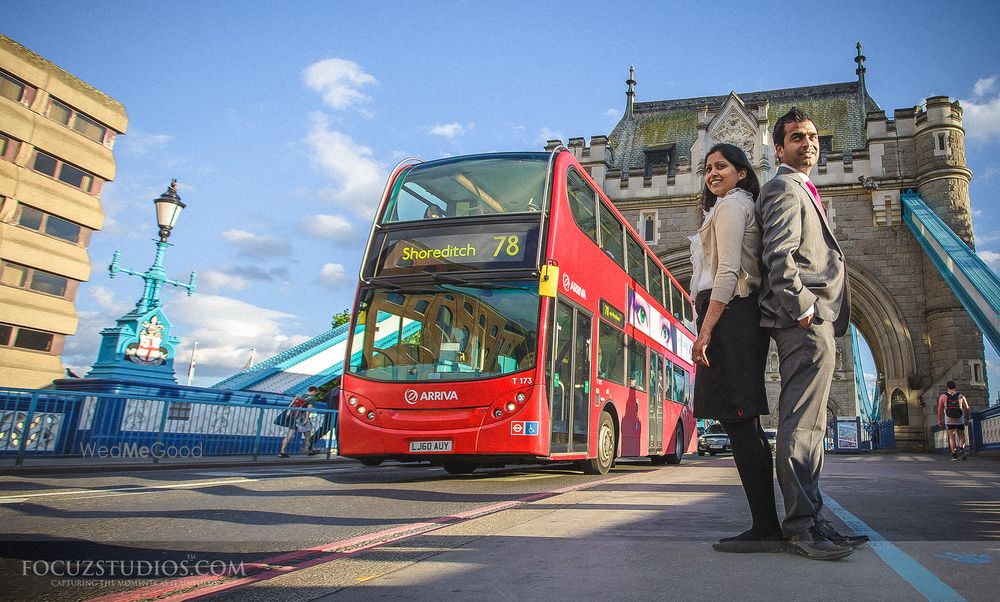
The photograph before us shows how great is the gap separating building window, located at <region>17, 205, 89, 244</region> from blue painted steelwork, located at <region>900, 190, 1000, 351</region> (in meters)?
26.4

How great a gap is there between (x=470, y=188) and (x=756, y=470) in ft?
18.9

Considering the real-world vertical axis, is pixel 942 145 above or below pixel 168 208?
above

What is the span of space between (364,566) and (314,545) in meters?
0.78

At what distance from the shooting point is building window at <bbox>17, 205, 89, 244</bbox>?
67.3ft

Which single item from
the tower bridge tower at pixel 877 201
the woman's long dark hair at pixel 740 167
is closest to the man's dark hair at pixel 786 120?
the woman's long dark hair at pixel 740 167

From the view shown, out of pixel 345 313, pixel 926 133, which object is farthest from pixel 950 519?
pixel 345 313

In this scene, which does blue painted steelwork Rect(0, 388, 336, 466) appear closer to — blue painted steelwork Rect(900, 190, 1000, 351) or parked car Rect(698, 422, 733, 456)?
parked car Rect(698, 422, 733, 456)

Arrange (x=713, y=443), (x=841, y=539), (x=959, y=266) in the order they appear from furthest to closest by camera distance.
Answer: (x=713, y=443), (x=959, y=266), (x=841, y=539)

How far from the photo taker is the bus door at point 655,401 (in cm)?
1105

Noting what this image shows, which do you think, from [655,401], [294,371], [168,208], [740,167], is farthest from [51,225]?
[740,167]

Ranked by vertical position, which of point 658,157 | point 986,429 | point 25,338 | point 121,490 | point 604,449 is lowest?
point 121,490

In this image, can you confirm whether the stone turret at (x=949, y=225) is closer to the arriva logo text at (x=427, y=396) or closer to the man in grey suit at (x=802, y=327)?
the arriva logo text at (x=427, y=396)

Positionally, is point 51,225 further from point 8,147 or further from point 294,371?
point 294,371

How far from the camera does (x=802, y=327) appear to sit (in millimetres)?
2707
